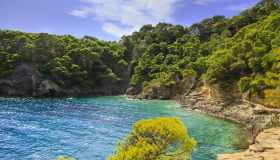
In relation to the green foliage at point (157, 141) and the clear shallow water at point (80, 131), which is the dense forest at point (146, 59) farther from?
the green foliage at point (157, 141)

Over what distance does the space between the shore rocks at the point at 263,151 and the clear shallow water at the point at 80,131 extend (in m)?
4.59

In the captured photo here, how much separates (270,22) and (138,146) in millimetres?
75560

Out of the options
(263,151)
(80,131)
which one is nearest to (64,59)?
(80,131)

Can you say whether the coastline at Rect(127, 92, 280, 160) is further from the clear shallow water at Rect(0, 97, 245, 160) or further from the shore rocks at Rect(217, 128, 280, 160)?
the clear shallow water at Rect(0, 97, 245, 160)

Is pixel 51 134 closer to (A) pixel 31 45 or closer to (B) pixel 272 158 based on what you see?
(B) pixel 272 158

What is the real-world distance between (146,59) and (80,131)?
76.6 metres

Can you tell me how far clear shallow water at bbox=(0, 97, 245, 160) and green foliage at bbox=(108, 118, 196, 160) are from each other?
50.7ft

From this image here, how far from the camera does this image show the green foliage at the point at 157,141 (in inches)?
742

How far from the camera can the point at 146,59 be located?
124 meters

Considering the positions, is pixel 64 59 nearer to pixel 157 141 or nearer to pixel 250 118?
pixel 250 118

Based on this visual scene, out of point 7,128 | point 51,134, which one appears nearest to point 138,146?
point 51,134

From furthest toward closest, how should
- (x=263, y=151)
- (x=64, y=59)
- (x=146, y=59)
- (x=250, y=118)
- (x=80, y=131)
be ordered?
1. (x=146, y=59)
2. (x=64, y=59)
3. (x=250, y=118)
4. (x=80, y=131)
5. (x=263, y=151)

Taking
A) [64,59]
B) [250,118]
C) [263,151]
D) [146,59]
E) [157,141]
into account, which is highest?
[146,59]

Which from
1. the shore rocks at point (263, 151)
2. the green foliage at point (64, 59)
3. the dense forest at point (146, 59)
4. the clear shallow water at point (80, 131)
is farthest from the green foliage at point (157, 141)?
the green foliage at point (64, 59)
